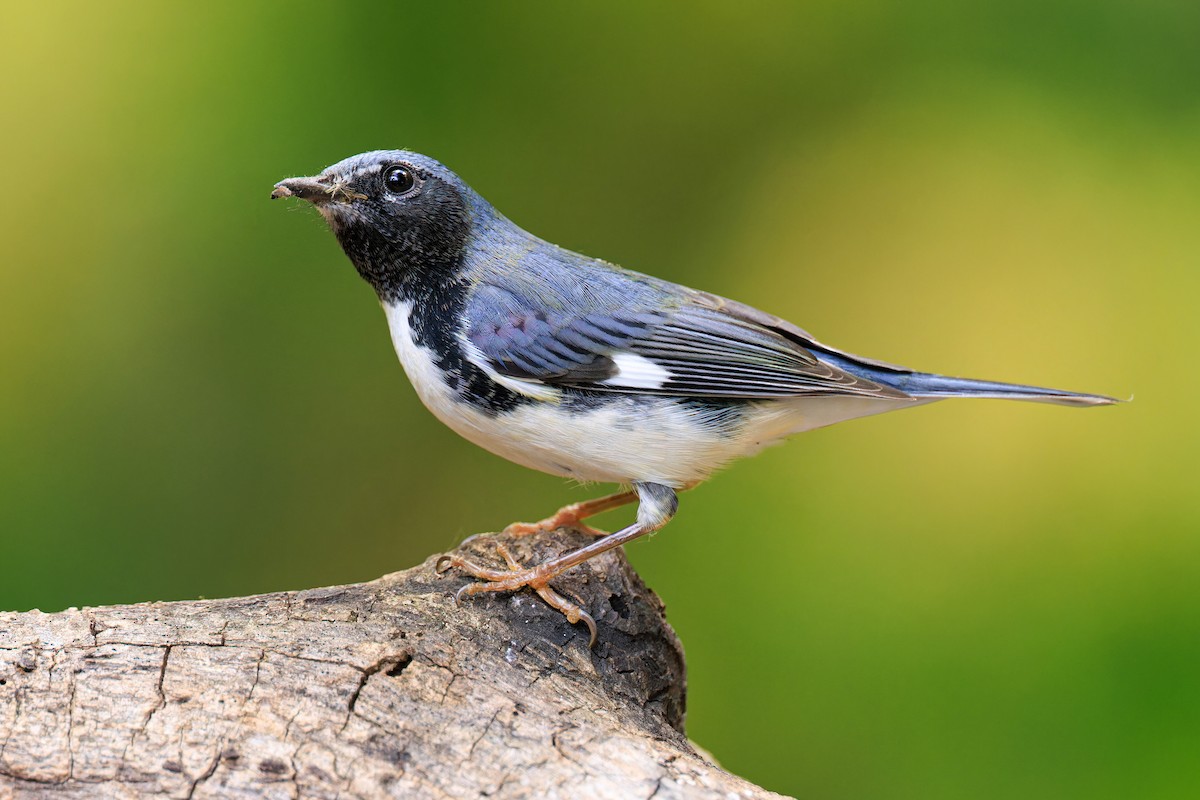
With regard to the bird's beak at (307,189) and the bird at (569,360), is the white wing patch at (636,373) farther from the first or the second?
the bird's beak at (307,189)

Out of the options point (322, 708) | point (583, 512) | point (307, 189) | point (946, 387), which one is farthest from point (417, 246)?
point (946, 387)

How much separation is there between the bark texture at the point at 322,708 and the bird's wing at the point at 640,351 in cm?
81

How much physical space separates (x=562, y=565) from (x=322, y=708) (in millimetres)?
965

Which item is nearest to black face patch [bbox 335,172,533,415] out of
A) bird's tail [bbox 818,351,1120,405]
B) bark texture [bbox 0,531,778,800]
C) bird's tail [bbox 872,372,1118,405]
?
bark texture [bbox 0,531,778,800]

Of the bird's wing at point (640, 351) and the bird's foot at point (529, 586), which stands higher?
the bird's wing at point (640, 351)

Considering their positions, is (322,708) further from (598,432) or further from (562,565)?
(598,432)

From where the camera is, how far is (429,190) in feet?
12.2

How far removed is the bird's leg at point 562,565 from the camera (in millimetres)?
3350

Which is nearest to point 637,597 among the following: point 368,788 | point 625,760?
point 625,760

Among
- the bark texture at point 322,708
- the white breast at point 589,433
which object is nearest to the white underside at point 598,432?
the white breast at point 589,433

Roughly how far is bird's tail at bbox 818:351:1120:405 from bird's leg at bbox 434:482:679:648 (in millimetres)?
784

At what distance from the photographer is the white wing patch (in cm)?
355

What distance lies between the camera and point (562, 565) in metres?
3.41

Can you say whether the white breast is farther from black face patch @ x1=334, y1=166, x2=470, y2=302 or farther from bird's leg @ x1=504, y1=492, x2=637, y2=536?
bird's leg @ x1=504, y1=492, x2=637, y2=536
